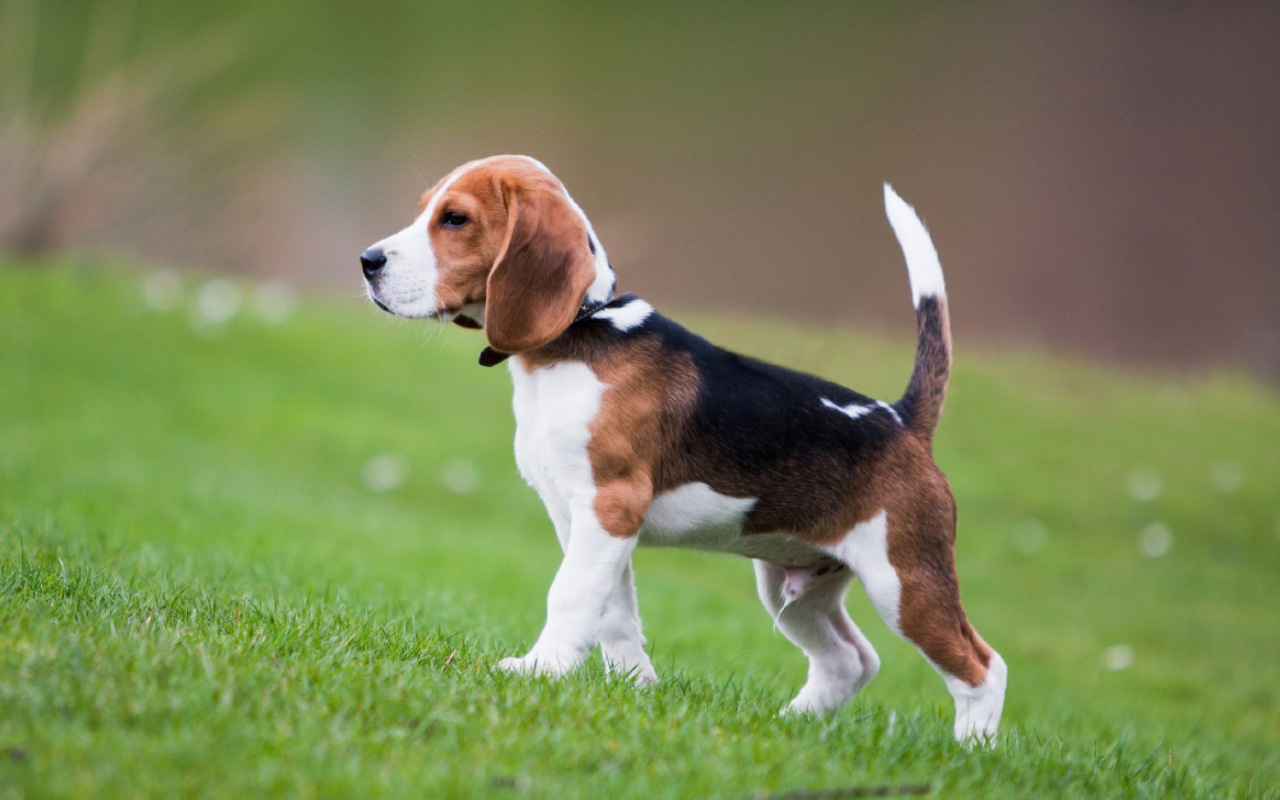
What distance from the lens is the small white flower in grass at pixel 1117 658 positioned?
9102mm

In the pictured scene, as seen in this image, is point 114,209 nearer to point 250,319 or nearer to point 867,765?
point 250,319

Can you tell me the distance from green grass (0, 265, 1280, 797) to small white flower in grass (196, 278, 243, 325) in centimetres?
18

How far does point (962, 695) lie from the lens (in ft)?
14.1

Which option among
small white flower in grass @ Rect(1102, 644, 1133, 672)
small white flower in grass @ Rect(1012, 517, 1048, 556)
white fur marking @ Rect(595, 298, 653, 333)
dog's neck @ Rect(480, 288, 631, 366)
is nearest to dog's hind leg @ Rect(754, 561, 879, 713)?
white fur marking @ Rect(595, 298, 653, 333)

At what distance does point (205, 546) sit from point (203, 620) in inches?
161

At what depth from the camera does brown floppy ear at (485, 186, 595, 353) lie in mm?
4074

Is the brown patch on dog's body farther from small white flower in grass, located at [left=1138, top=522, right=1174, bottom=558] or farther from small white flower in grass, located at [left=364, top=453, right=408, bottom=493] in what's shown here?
small white flower in grass, located at [left=1138, top=522, right=1174, bottom=558]

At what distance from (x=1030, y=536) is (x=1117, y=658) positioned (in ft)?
8.95

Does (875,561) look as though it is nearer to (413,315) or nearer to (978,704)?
(978,704)

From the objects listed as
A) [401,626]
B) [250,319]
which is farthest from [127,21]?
[401,626]

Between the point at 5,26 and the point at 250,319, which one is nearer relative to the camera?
the point at 250,319

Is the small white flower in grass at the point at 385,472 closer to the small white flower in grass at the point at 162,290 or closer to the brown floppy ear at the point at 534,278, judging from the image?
the small white flower in grass at the point at 162,290

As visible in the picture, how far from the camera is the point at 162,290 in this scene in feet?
49.0

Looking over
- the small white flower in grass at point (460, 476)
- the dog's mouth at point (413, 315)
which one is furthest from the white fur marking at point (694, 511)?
the small white flower in grass at point (460, 476)
